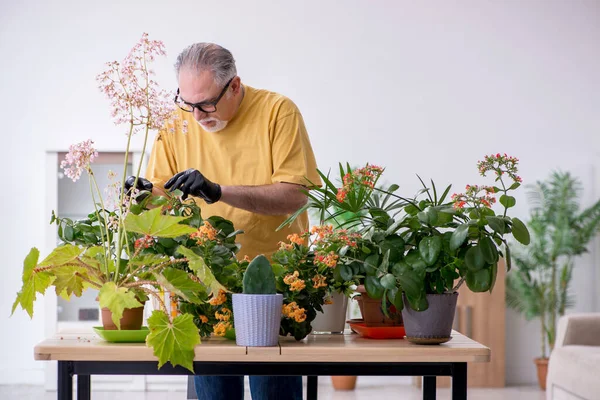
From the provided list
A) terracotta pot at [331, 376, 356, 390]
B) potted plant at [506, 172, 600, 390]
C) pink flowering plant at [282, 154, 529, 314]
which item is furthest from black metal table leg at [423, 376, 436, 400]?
potted plant at [506, 172, 600, 390]

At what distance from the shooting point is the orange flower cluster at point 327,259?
161 cm

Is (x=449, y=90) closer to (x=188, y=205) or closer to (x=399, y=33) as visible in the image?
(x=399, y=33)

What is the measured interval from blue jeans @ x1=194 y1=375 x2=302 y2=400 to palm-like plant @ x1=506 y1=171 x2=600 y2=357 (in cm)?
409

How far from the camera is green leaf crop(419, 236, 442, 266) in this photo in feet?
5.09

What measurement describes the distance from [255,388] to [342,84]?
424 cm

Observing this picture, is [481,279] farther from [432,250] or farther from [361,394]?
[361,394]

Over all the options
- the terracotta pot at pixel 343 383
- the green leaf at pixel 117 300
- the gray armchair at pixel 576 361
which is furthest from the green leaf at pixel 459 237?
the terracotta pot at pixel 343 383

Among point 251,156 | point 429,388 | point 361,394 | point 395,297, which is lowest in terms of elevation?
point 361,394

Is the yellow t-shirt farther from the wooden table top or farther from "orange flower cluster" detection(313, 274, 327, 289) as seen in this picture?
the wooden table top

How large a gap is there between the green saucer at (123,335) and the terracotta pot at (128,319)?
34 mm

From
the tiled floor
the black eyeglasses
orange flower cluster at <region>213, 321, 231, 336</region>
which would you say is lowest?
the tiled floor

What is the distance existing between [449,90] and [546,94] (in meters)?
0.79

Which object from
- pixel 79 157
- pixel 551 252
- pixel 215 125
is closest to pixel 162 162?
pixel 215 125

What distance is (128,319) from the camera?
1635 millimetres
